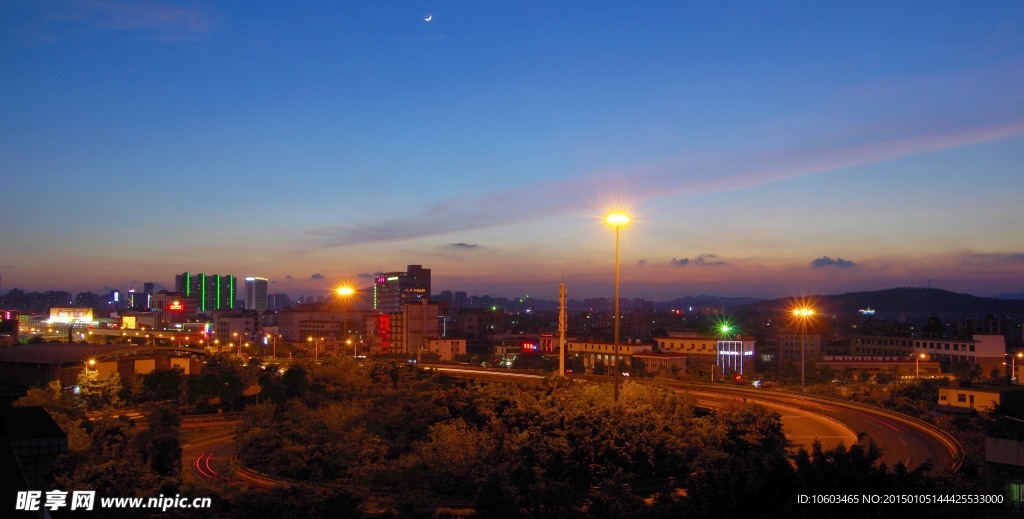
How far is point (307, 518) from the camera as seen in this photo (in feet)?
38.4

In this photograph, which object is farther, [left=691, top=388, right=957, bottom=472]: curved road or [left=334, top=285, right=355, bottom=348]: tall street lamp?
[left=334, top=285, right=355, bottom=348]: tall street lamp

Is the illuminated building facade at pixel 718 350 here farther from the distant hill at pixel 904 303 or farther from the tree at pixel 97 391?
the distant hill at pixel 904 303

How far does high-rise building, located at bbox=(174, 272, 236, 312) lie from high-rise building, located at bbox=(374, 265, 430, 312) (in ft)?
173

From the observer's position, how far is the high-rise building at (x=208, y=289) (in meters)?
154

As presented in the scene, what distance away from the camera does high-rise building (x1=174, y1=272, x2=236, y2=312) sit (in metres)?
154

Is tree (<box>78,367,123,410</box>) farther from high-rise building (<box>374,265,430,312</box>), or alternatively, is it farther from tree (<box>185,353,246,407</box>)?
high-rise building (<box>374,265,430,312</box>)

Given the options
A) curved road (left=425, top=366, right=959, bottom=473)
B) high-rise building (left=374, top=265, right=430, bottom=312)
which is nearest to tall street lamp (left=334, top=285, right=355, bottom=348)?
high-rise building (left=374, top=265, right=430, bottom=312)

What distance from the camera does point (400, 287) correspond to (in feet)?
385

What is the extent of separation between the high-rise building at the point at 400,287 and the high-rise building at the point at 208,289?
52.7 meters

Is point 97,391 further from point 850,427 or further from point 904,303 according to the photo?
point 904,303

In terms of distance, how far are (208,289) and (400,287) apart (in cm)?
6597

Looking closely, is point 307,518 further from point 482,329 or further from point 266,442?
point 482,329

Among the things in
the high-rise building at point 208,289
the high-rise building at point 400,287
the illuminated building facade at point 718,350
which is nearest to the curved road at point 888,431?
the illuminated building facade at point 718,350

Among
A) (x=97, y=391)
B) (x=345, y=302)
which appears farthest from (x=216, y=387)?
(x=345, y=302)
